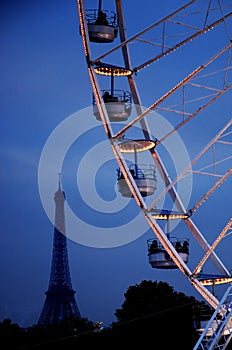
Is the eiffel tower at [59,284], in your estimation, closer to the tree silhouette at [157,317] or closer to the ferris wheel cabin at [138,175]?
the tree silhouette at [157,317]

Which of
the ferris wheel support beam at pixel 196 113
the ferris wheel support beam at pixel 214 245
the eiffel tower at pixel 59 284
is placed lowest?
the ferris wheel support beam at pixel 214 245

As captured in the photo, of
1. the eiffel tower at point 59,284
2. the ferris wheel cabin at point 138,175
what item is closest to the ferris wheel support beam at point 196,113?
the ferris wheel cabin at point 138,175

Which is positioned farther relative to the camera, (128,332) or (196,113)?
(128,332)

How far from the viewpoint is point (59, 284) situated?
78.2m

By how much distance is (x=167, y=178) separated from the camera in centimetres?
2422


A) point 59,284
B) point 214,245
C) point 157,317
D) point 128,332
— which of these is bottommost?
point 214,245

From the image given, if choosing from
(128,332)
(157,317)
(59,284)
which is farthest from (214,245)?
(59,284)

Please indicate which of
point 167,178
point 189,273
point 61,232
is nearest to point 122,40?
point 167,178

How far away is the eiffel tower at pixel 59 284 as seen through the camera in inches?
2776

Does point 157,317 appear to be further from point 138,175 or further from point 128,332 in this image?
point 138,175

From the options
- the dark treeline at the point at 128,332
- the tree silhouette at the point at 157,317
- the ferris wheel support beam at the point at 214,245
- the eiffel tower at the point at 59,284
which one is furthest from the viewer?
the eiffel tower at the point at 59,284

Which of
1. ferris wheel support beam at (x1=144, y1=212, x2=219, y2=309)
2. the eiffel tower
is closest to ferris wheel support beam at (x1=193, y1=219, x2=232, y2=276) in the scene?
ferris wheel support beam at (x1=144, y1=212, x2=219, y2=309)

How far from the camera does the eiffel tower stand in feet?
231

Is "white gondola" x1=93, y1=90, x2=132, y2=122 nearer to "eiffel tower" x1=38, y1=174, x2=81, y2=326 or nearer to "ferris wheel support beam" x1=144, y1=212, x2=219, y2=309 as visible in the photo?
Result: "ferris wheel support beam" x1=144, y1=212, x2=219, y2=309
